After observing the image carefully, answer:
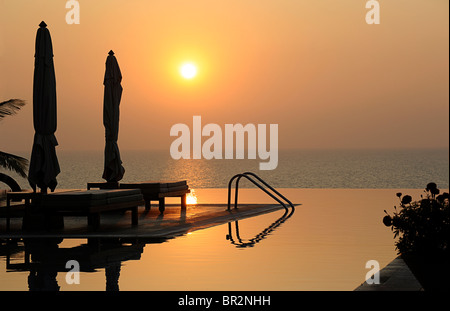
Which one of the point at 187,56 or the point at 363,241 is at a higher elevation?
the point at 187,56

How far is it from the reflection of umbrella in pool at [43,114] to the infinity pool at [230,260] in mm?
1836

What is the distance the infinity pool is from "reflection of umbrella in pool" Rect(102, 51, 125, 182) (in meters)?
3.05

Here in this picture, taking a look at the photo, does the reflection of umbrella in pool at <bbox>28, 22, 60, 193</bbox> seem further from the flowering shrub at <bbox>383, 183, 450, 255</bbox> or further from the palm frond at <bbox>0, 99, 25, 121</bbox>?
the palm frond at <bbox>0, 99, 25, 121</bbox>

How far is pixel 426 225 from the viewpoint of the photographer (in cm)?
888

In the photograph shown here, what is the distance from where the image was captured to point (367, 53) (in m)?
65.9

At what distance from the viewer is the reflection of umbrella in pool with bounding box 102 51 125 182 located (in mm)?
16203

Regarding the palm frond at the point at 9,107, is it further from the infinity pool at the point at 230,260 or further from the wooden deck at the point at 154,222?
the infinity pool at the point at 230,260

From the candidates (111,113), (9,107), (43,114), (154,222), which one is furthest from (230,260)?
(9,107)

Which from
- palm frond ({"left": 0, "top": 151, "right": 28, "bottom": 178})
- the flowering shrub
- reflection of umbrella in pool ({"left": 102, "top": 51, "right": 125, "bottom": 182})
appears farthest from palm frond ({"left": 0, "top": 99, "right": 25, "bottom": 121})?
the flowering shrub

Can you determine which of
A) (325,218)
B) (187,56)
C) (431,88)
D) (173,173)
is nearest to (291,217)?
(325,218)

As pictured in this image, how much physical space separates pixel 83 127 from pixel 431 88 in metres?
25.4

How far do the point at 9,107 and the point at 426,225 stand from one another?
1459 centimetres

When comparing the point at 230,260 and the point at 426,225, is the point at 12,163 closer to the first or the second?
the point at 230,260
